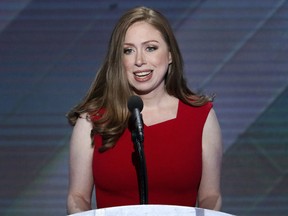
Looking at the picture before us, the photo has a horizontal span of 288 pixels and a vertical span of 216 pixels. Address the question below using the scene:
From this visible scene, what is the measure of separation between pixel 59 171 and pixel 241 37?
1.20m

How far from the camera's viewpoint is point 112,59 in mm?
3182

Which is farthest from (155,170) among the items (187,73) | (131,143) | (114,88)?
(187,73)

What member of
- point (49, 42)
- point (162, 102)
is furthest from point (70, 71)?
point (162, 102)

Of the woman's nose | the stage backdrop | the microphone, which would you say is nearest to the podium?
the microphone

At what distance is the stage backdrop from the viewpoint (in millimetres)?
4832

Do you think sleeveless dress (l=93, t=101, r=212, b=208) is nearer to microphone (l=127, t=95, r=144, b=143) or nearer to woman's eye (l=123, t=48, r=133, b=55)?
woman's eye (l=123, t=48, r=133, b=55)

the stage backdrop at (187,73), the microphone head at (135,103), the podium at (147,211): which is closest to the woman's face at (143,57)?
the microphone head at (135,103)

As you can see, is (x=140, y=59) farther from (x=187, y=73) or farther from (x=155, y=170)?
(x=187, y=73)

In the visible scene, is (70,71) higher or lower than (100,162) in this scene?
higher

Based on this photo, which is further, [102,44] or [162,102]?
[102,44]

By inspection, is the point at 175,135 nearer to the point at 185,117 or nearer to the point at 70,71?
the point at 185,117

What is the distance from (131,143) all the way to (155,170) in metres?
0.13

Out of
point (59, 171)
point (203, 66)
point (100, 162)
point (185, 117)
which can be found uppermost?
point (203, 66)

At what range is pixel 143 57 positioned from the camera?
3.12 m
